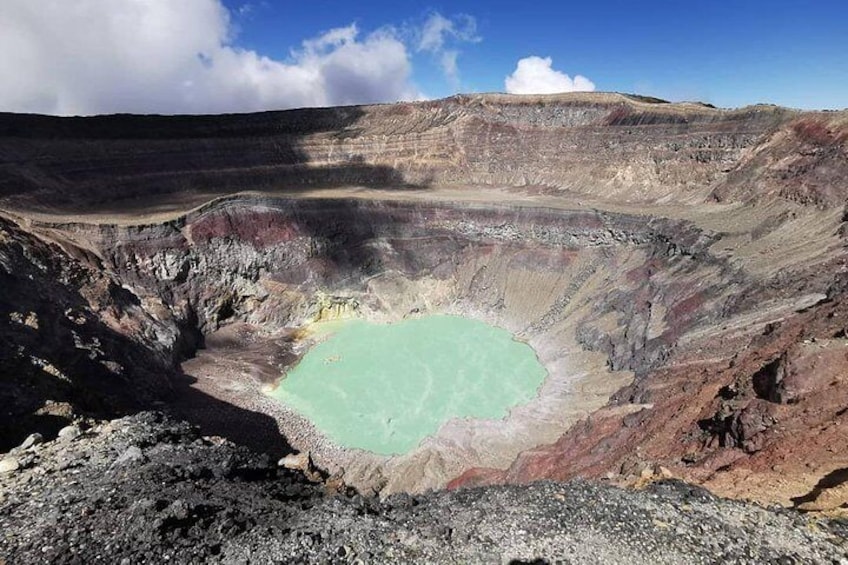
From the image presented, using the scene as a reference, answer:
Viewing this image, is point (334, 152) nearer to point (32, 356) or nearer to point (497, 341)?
point (497, 341)

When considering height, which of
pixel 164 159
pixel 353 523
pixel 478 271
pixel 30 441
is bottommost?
pixel 353 523

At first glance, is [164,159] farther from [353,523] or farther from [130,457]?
[353,523]

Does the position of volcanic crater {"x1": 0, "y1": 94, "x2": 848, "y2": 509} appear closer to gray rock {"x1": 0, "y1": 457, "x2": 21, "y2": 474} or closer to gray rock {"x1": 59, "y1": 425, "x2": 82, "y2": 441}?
gray rock {"x1": 59, "y1": 425, "x2": 82, "y2": 441}

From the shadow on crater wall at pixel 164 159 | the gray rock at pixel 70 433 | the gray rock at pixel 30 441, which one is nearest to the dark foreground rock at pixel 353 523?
the gray rock at pixel 30 441

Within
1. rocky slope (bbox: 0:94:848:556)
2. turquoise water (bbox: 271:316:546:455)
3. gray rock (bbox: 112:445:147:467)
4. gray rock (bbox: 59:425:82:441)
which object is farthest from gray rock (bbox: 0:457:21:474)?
turquoise water (bbox: 271:316:546:455)

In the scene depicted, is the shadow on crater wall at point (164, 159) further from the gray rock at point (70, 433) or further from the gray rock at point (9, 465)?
the gray rock at point (9, 465)

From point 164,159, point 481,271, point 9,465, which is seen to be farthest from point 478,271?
point 9,465
